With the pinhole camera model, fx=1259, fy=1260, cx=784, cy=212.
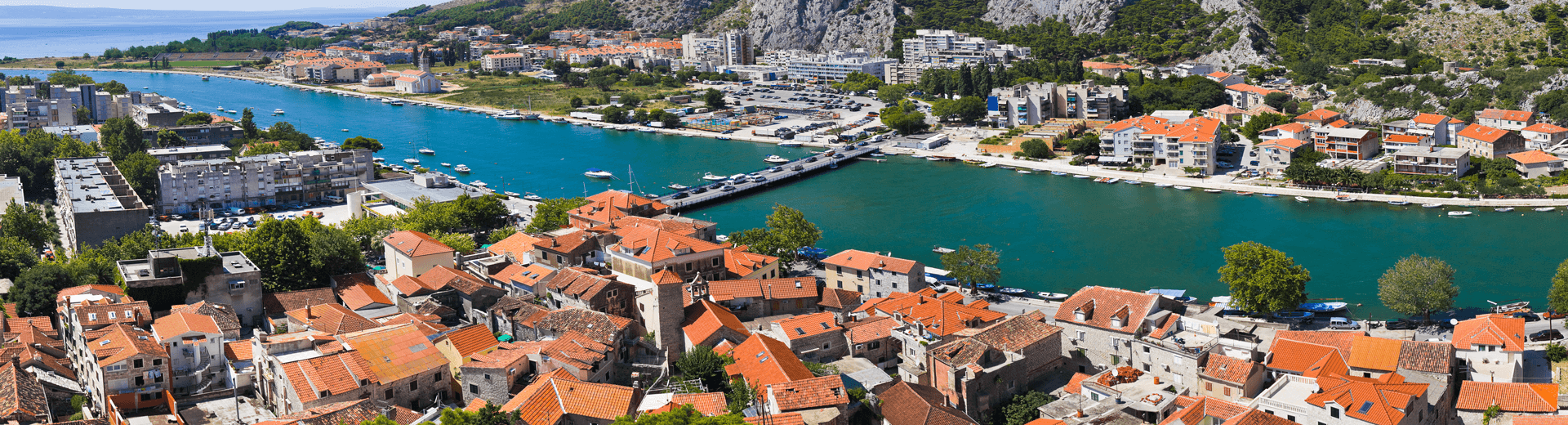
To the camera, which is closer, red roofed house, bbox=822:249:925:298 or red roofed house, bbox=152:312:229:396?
red roofed house, bbox=152:312:229:396

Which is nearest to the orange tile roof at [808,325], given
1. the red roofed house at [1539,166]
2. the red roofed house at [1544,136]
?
the red roofed house at [1539,166]

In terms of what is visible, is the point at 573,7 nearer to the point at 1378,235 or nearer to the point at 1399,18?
the point at 1399,18

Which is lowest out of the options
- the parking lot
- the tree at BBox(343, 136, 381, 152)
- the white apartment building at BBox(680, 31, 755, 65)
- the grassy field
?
the parking lot

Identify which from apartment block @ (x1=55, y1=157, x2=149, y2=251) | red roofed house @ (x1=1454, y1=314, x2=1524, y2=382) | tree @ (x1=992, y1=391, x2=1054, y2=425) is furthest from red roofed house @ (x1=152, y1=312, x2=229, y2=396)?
red roofed house @ (x1=1454, y1=314, x2=1524, y2=382)

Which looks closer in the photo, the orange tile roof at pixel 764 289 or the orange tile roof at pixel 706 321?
the orange tile roof at pixel 706 321

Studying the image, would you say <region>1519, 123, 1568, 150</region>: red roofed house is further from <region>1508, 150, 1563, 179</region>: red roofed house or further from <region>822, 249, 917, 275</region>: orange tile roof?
<region>822, 249, 917, 275</region>: orange tile roof

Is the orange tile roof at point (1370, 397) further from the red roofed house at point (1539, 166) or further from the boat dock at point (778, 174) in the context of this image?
the red roofed house at point (1539, 166)

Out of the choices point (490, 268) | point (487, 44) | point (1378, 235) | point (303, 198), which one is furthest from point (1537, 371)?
point (487, 44)
